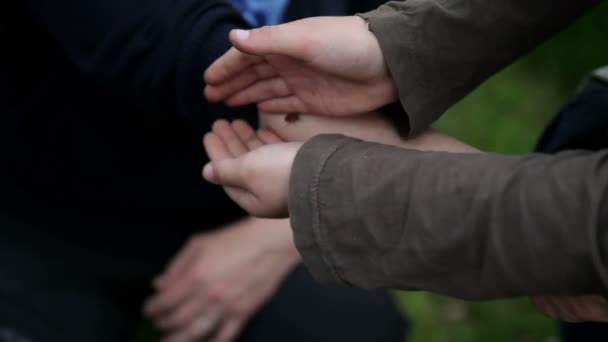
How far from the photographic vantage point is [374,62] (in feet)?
2.27

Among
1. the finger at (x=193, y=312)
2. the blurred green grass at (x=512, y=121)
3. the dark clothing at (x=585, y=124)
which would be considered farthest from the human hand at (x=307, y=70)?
the blurred green grass at (x=512, y=121)

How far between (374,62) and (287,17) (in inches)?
5.4

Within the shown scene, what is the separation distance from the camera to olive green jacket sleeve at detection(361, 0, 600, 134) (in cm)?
68

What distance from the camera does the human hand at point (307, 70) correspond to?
0.66 metres

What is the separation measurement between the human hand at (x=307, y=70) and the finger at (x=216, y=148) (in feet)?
0.15

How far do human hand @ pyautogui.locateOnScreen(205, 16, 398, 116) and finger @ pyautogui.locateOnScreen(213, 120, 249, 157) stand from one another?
28mm

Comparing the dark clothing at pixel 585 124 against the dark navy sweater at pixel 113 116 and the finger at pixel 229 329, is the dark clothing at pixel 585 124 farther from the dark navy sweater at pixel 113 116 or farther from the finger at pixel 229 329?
the finger at pixel 229 329

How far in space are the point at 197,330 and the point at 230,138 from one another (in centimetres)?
46

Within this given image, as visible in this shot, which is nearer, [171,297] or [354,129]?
[354,129]

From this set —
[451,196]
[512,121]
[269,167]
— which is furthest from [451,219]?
[512,121]

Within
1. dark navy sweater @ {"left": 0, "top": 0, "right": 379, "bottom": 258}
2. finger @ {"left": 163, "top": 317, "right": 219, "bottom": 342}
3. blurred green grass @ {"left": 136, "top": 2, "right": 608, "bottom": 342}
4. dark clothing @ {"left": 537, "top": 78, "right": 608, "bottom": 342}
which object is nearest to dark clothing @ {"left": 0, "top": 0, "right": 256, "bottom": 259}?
dark navy sweater @ {"left": 0, "top": 0, "right": 379, "bottom": 258}

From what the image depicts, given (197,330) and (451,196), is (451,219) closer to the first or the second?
(451,196)

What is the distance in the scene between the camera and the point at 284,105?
30.0 inches

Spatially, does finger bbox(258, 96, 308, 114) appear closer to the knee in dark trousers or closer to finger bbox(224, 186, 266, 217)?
finger bbox(224, 186, 266, 217)
